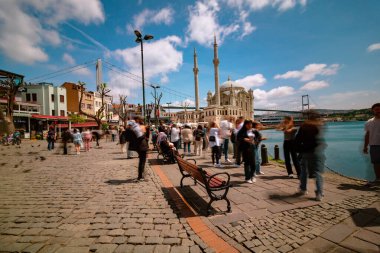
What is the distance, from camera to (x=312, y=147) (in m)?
4.31

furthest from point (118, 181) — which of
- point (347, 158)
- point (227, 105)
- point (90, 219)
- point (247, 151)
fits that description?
point (227, 105)

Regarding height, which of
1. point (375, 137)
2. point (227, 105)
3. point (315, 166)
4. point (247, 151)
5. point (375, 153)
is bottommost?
point (315, 166)

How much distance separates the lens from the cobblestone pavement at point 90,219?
8.96 ft

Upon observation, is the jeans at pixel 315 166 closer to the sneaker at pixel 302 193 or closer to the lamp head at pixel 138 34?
the sneaker at pixel 302 193

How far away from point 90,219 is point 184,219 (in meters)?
1.67

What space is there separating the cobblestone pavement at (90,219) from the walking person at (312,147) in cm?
302

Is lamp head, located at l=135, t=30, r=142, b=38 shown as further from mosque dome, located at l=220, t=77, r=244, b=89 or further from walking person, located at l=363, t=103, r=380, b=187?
mosque dome, located at l=220, t=77, r=244, b=89

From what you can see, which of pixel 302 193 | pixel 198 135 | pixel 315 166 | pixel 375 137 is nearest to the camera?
pixel 315 166

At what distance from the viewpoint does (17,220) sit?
139 inches

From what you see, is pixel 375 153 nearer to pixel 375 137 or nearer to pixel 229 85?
pixel 375 137

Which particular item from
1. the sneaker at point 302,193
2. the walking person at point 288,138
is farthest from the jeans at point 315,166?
the walking person at point 288,138

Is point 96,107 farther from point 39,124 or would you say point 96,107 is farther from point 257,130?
point 257,130

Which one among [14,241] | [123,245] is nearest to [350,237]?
[123,245]

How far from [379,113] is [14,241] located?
7823 millimetres
